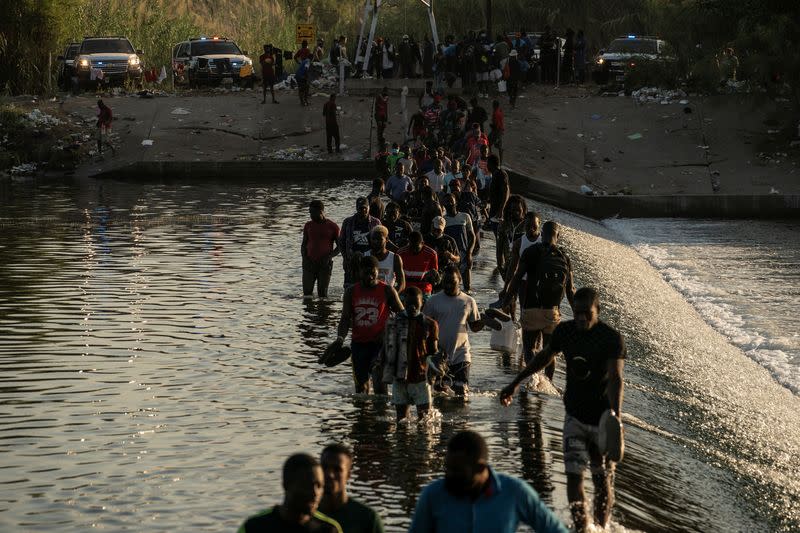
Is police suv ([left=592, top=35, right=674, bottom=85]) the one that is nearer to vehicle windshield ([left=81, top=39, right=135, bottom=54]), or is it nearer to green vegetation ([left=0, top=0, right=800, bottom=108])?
green vegetation ([left=0, top=0, right=800, bottom=108])

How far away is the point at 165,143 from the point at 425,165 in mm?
21009

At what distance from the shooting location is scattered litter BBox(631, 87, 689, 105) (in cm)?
4797

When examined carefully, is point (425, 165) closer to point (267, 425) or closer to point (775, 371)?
point (775, 371)

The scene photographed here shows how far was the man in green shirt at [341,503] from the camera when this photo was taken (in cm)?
628

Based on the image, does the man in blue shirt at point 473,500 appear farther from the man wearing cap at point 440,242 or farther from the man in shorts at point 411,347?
the man wearing cap at point 440,242

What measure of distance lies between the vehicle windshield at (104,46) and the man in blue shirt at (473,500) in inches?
1826

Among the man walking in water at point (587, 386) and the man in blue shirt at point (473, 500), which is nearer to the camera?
the man in blue shirt at point (473, 500)

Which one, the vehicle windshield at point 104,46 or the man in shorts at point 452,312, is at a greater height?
the vehicle windshield at point 104,46

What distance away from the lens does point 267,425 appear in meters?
12.9

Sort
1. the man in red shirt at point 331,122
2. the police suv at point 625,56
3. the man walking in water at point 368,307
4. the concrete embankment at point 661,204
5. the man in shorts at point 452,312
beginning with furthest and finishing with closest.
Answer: the police suv at point 625,56 → the man in red shirt at point 331,122 → the concrete embankment at point 661,204 → the man in shorts at point 452,312 → the man walking in water at point 368,307

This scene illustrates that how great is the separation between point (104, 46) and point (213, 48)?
3824 mm

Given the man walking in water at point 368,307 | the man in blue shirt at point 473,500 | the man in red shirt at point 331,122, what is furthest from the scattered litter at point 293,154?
the man in blue shirt at point 473,500

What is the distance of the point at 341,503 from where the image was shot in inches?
251

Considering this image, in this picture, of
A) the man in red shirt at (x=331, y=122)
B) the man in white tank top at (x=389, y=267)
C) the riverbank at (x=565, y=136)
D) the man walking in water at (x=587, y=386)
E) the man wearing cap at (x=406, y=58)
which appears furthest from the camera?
the man wearing cap at (x=406, y=58)
